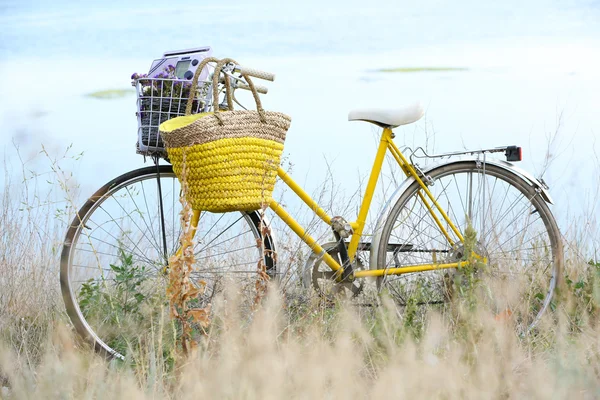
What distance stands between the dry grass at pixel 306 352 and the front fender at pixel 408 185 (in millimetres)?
357

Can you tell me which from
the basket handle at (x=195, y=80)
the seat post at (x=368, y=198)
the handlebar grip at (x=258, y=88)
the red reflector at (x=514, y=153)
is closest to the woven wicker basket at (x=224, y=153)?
the basket handle at (x=195, y=80)

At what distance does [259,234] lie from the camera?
13.9ft

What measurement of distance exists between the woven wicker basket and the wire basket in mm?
122

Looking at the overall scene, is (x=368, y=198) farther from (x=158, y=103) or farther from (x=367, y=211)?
(x=158, y=103)

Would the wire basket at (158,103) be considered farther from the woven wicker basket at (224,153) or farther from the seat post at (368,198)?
the seat post at (368,198)

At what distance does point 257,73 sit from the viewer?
3.84 m

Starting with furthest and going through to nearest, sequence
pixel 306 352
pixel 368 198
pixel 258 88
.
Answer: pixel 368 198 < pixel 258 88 < pixel 306 352

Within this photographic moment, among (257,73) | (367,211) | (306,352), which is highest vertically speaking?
(257,73)

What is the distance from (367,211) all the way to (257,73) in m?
0.99

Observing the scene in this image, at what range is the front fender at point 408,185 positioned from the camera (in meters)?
4.29

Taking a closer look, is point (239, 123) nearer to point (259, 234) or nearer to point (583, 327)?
point (259, 234)

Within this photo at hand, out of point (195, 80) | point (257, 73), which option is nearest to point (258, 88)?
point (257, 73)

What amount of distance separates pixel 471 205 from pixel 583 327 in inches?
35.4

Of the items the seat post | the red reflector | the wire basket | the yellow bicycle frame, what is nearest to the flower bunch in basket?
the wire basket
